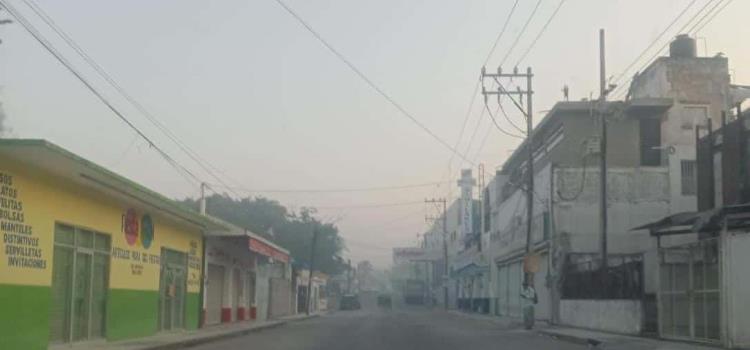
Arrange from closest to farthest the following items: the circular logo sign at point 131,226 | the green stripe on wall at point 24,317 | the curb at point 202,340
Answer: the green stripe on wall at point 24,317, the curb at point 202,340, the circular logo sign at point 131,226

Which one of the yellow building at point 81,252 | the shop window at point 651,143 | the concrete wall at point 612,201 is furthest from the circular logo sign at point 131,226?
the shop window at point 651,143

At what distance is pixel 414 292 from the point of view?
127m

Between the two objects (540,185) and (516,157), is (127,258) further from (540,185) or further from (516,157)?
(516,157)

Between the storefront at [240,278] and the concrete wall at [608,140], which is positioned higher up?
the concrete wall at [608,140]

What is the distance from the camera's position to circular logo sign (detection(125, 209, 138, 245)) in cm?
2603

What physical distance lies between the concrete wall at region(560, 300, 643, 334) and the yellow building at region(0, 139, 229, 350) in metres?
14.4

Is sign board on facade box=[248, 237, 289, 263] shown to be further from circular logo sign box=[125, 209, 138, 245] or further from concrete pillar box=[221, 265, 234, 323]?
circular logo sign box=[125, 209, 138, 245]

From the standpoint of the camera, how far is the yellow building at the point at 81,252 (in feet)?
58.4

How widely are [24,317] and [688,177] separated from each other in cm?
3426

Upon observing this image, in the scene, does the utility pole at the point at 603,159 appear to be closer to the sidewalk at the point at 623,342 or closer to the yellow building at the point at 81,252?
the sidewalk at the point at 623,342

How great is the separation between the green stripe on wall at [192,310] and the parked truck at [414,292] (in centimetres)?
9025

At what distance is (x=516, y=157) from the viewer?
60594 millimetres

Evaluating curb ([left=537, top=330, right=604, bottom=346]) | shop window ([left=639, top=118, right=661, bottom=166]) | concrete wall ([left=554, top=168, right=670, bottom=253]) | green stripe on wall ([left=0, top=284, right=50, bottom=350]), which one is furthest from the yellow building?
shop window ([left=639, top=118, right=661, bottom=166])

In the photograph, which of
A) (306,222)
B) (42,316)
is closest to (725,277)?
(42,316)
